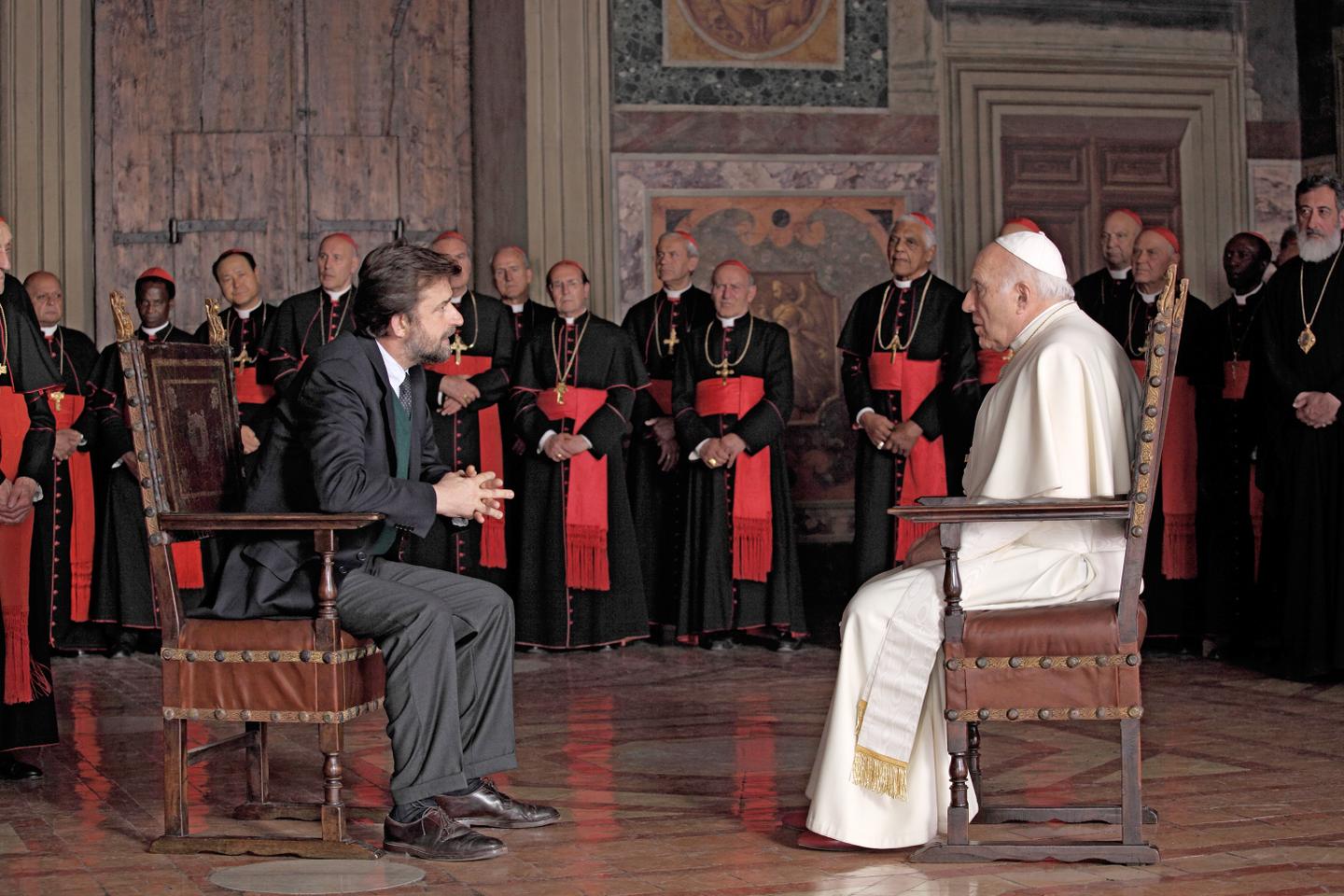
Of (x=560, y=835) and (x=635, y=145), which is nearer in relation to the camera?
(x=560, y=835)

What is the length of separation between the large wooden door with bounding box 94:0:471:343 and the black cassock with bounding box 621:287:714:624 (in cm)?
183

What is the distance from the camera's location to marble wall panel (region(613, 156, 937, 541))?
9.23m

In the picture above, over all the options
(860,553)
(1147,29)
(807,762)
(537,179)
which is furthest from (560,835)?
(1147,29)

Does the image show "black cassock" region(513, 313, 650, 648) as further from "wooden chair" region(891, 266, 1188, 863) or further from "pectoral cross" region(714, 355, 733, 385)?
"wooden chair" region(891, 266, 1188, 863)

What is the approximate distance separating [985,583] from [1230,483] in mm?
4105

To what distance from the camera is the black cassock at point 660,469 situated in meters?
8.16

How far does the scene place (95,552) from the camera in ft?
26.7

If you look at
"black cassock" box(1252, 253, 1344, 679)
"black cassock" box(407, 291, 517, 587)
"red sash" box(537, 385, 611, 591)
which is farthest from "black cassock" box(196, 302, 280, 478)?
"black cassock" box(1252, 253, 1344, 679)

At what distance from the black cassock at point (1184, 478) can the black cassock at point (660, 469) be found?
79.8 inches

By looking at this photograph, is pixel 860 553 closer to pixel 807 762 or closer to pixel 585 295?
pixel 585 295

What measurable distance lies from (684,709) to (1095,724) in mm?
1359

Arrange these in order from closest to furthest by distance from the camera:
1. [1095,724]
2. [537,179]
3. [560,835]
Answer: [560,835] < [1095,724] < [537,179]

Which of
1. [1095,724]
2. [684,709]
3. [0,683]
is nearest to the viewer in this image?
[0,683]

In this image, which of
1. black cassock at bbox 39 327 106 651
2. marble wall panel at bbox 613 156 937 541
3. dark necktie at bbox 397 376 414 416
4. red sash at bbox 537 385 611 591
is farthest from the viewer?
marble wall panel at bbox 613 156 937 541
